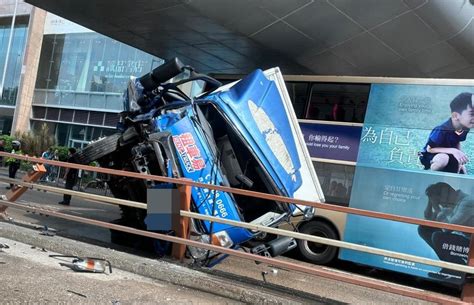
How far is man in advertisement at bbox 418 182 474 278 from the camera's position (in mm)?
8211

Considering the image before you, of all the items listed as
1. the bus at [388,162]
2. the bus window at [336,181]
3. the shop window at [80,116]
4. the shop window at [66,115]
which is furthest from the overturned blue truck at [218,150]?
the shop window at [66,115]

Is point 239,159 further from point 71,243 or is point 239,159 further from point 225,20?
point 225,20

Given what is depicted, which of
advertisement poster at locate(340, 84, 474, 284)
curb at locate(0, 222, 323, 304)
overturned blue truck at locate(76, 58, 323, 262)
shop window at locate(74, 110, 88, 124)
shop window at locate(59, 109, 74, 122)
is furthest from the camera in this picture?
shop window at locate(59, 109, 74, 122)

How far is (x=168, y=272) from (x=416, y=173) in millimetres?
5432

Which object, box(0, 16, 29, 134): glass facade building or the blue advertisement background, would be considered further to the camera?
box(0, 16, 29, 134): glass facade building

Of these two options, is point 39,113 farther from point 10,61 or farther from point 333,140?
point 333,140

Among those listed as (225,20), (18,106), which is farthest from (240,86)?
(18,106)

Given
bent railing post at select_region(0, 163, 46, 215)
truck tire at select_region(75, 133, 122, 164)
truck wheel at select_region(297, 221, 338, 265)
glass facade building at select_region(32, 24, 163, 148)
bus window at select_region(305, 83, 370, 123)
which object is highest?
glass facade building at select_region(32, 24, 163, 148)

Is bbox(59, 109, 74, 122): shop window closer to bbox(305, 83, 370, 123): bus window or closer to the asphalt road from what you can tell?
bbox(305, 83, 370, 123): bus window

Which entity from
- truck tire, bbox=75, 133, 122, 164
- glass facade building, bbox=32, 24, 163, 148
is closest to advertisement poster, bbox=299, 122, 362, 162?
truck tire, bbox=75, 133, 122, 164

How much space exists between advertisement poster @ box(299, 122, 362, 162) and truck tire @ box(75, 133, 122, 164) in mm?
4615

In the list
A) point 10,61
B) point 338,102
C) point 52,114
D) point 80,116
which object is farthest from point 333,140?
point 10,61

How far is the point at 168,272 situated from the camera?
5215 mm

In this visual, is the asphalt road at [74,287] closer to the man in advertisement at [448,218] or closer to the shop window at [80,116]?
the man in advertisement at [448,218]
